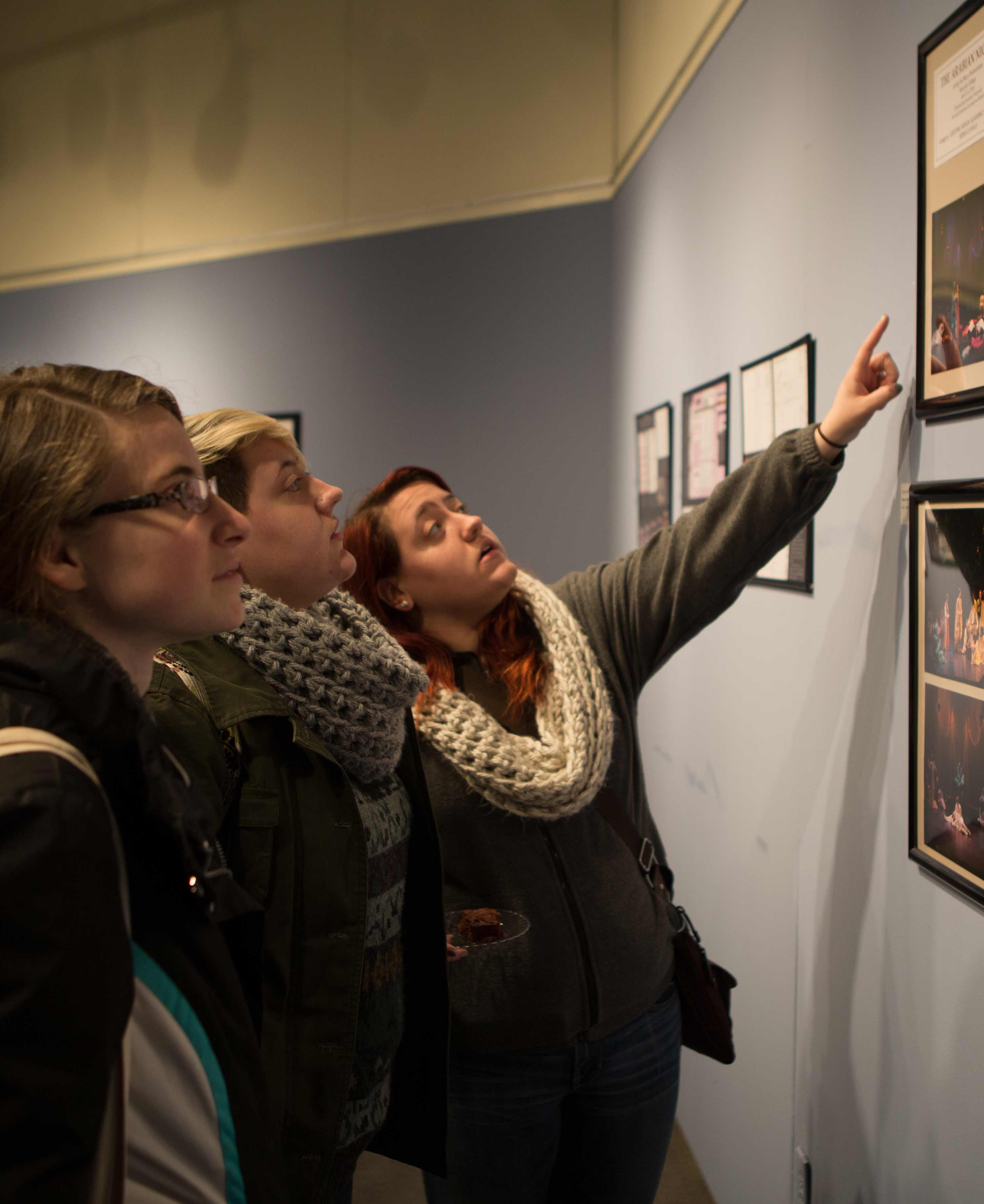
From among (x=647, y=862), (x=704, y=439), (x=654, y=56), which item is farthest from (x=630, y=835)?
(x=654, y=56)

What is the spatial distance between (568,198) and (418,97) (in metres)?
0.85

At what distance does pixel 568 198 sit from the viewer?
349cm

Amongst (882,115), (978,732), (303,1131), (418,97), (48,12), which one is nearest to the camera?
(303,1131)

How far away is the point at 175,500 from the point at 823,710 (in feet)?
4.14

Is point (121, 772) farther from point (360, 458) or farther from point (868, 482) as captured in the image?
point (360, 458)

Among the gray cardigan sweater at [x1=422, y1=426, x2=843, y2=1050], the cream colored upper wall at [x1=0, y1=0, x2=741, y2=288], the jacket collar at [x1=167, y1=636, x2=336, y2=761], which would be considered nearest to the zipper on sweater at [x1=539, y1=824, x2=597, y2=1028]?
the gray cardigan sweater at [x1=422, y1=426, x2=843, y2=1050]

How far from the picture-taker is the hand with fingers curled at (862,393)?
128 cm

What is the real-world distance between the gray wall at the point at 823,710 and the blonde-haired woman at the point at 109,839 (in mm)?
953

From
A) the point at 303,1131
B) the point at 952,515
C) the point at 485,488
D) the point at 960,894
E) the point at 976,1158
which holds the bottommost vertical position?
the point at 976,1158

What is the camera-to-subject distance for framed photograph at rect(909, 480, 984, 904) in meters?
1.13

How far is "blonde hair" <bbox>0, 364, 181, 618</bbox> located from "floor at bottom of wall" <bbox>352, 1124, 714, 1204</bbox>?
2.11 meters

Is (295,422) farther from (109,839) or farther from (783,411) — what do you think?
(109,839)

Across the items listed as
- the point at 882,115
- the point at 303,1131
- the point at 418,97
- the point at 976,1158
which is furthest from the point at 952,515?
the point at 418,97

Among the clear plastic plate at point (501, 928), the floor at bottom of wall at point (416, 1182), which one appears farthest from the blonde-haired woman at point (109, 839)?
the floor at bottom of wall at point (416, 1182)
